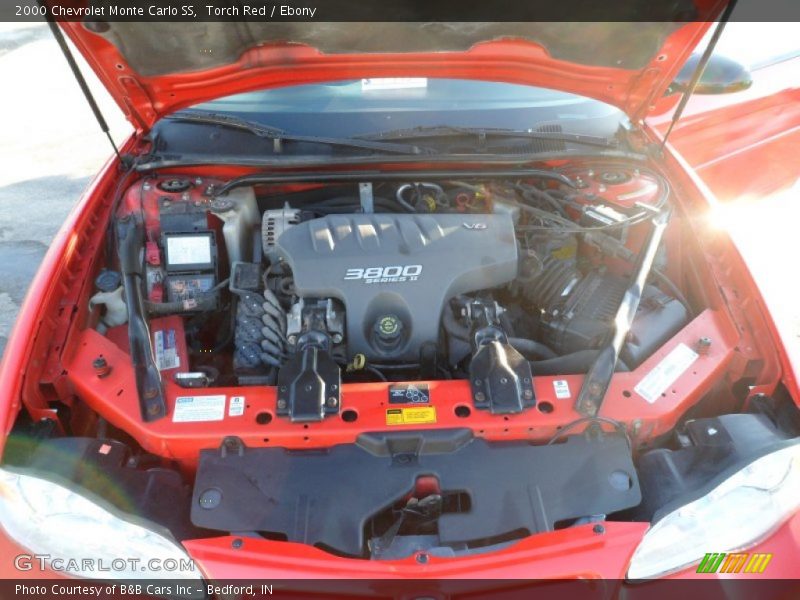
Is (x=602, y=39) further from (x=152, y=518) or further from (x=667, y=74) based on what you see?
(x=152, y=518)

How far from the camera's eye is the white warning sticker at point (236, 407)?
1.54 m

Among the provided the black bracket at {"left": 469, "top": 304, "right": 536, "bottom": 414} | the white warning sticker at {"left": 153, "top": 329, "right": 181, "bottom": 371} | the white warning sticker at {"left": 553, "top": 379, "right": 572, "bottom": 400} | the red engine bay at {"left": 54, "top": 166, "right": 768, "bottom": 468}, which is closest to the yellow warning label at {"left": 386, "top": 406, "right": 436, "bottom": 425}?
the red engine bay at {"left": 54, "top": 166, "right": 768, "bottom": 468}

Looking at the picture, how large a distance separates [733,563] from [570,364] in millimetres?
615

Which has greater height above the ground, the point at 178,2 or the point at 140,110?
the point at 178,2

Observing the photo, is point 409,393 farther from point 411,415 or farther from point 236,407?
point 236,407

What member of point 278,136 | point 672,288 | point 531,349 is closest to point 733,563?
point 531,349

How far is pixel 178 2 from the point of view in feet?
5.52

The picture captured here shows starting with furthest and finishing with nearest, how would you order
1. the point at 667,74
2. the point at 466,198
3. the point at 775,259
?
the point at 775,259
the point at 466,198
the point at 667,74

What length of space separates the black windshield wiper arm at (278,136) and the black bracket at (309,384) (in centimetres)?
91

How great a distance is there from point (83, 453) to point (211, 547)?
0.43 metres

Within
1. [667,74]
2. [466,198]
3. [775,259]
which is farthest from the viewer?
[775,259]

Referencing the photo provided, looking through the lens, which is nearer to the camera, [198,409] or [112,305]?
[198,409]

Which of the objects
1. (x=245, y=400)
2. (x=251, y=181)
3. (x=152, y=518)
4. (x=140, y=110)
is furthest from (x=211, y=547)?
(x=140, y=110)

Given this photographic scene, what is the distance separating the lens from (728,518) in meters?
1.37
